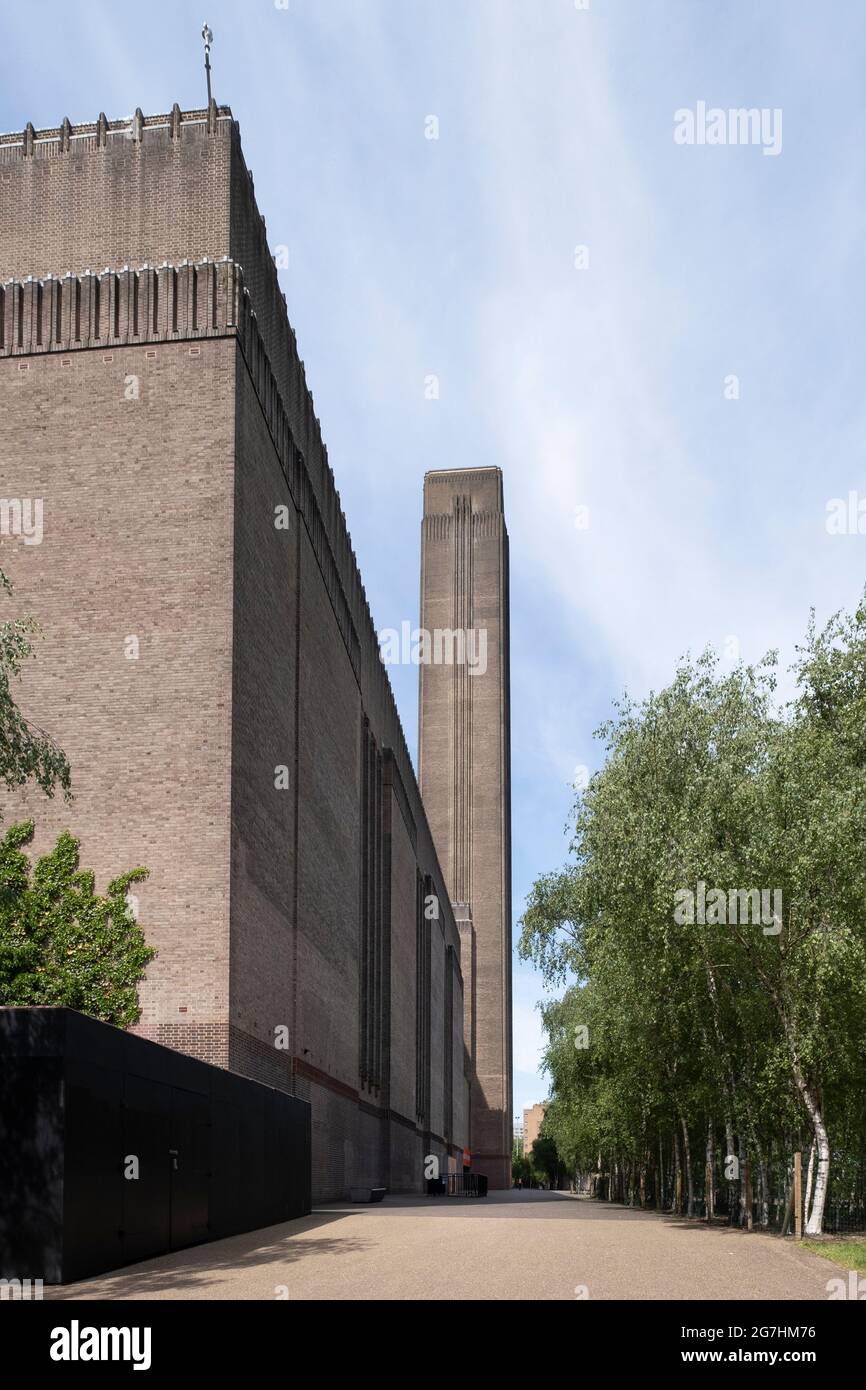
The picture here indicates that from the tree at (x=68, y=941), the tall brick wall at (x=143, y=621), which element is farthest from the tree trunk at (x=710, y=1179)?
the tree at (x=68, y=941)

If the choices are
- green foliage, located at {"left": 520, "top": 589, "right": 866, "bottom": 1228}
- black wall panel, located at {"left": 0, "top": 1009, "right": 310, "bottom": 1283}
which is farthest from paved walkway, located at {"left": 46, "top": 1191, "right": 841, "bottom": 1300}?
green foliage, located at {"left": 520, "top": 589, "right": 866, "bottom": 1228}

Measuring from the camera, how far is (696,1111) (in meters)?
32.9

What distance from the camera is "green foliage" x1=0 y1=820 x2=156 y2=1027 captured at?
2238 cm

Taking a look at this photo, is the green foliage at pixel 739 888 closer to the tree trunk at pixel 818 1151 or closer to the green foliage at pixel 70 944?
the tree trunk at pixel 818 1151

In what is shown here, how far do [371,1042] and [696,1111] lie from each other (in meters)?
12.9

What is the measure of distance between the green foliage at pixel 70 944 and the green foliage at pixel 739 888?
8.95 m

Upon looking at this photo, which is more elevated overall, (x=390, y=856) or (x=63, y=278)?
(x=63, y=278)

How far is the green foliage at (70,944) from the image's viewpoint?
2238 cm

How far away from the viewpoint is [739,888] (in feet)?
77.8

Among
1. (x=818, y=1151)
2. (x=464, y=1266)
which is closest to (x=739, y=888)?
(x=818, y=1151)

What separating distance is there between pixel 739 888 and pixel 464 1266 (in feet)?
32.3
